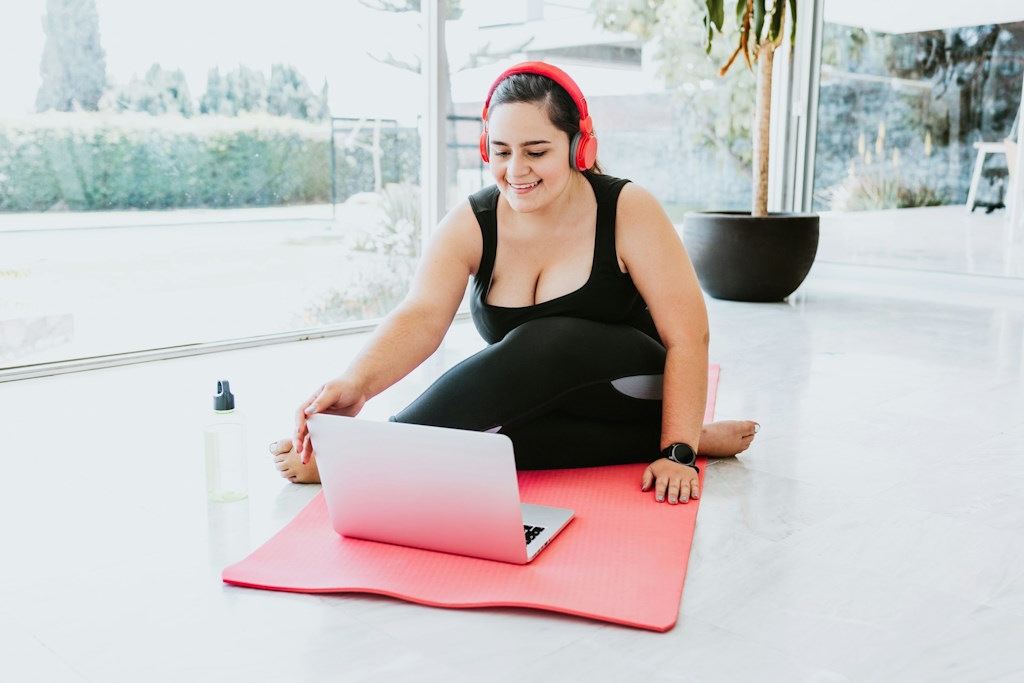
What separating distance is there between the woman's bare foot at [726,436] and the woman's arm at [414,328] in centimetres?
59

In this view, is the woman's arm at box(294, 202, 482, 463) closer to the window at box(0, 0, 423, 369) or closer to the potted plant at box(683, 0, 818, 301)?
the window at box(0, 0, 423, 369)

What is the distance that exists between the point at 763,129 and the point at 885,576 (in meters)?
2.97

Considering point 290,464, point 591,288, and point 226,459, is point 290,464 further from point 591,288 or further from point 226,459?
point 591,288

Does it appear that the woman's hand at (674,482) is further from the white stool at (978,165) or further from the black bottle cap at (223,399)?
the white stool at (978,165)

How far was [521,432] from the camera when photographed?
1873 millimetres

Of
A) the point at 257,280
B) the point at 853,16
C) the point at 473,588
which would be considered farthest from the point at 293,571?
the point at 853,16

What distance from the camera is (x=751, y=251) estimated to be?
4137 mm

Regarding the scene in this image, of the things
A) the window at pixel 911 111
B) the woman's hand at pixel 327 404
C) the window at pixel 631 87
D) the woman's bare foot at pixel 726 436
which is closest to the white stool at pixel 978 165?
the window at pixel 911 111

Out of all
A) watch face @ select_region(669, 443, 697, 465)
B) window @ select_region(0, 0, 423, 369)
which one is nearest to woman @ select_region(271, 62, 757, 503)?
watch face @ select_region(669, 443, 697, 465)

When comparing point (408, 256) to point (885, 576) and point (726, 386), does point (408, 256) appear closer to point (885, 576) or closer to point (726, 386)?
point (726, 386)

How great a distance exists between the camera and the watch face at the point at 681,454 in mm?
1773

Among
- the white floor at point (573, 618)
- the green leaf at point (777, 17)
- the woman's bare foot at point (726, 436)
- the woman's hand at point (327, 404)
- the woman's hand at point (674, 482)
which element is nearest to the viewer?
the white floor at point (573, 618)

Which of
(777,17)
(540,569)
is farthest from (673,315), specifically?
(777,17)

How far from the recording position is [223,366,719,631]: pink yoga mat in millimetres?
1354
